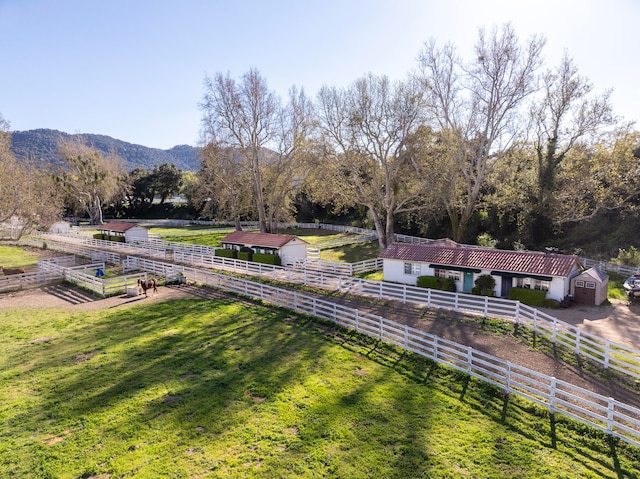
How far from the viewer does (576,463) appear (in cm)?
747

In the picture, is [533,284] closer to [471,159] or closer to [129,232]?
[471,159]

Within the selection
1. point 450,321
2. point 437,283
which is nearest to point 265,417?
point 450,321

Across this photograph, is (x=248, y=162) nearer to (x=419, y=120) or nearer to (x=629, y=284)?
(x=419, y=120)

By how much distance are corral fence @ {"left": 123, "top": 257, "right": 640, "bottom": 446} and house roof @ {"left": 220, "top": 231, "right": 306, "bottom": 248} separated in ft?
22.9

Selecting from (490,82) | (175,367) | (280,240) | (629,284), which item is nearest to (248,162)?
(280,240)

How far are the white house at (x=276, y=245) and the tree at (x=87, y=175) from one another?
41783 mm

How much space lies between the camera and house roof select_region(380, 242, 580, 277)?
19.0 meters

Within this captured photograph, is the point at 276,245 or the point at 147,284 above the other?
the point at 276,245

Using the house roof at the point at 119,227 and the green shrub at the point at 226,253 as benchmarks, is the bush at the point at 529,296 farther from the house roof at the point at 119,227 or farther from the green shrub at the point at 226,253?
the house roof at the point at 119,227

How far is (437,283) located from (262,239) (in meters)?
15.6

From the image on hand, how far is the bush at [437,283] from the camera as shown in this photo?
70.5ft

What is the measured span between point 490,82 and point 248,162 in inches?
942

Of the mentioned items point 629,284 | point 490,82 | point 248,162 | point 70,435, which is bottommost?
point 70,435

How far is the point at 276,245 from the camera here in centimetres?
2964
